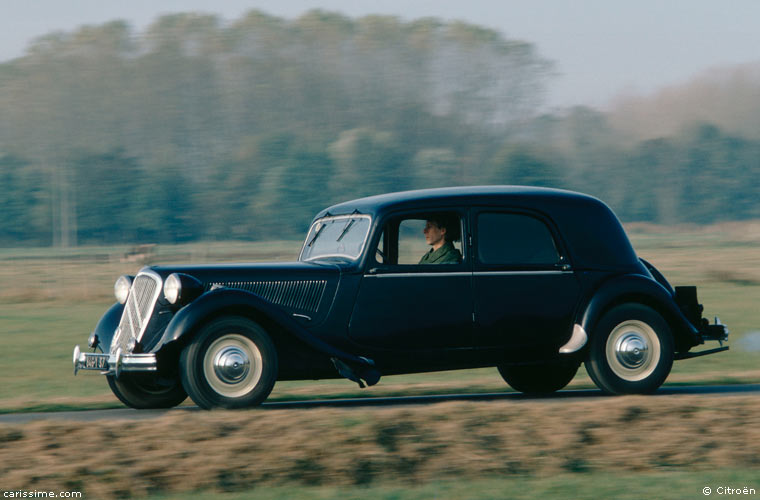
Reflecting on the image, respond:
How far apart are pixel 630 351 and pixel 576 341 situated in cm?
52

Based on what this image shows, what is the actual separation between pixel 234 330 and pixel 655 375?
369cm

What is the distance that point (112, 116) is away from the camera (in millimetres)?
85500

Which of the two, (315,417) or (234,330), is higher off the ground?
(234,330)

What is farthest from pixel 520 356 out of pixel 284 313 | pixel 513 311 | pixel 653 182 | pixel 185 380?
pixel 653 182

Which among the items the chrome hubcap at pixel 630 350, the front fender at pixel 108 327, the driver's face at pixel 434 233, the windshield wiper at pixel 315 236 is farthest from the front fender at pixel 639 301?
the front fender at pixel 108 327

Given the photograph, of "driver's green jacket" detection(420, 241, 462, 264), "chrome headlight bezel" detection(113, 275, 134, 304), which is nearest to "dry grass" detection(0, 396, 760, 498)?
"driver's green jacket" detection(420, 241, 462, 264)

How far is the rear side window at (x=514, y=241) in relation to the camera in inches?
329

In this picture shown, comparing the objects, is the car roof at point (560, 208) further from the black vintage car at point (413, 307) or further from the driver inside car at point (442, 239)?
the driver inside car at point (442, 239)

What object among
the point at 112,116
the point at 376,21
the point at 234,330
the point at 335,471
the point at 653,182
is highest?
the point at 376,21

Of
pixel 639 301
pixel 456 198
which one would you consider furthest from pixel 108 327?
pixel 639 301

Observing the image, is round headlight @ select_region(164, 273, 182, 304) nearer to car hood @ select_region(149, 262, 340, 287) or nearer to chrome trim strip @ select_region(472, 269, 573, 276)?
car hood @ select_region(149, 262, 340, 287)

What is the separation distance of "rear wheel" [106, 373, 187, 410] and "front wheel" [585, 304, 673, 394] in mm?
3604

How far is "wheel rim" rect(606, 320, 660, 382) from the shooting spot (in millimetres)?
8523

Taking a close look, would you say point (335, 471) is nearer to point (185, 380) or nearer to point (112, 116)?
point (185, 380)
